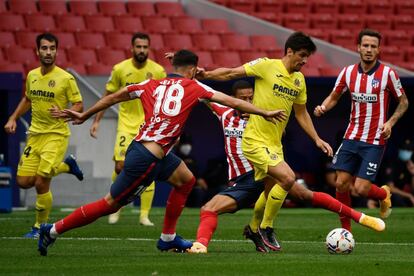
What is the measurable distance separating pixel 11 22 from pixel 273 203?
526 inches

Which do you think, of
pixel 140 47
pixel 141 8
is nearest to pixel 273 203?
pixel 140 47

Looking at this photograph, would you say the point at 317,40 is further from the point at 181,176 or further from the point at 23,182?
the point at 181,176

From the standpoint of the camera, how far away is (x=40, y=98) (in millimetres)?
14008

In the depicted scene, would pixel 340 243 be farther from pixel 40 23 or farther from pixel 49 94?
pixel 40 23

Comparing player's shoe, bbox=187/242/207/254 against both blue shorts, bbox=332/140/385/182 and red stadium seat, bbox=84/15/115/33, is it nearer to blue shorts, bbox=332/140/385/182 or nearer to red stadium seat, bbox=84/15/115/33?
blue shorts, bbox=332/140/385/182

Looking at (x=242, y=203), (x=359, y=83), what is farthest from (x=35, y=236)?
(x=359, y=83)

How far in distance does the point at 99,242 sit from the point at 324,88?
11192 mm

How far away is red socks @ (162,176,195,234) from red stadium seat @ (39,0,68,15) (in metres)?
14.1

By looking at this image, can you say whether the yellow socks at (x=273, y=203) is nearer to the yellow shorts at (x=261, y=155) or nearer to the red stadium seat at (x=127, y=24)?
the yellow shorts at (x=261, y=155)

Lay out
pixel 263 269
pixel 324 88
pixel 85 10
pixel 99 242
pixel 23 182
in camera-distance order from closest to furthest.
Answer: pixel 263 269 → pixel 99 242 → pixel 23 182 → pixel 324 88 → pixel 85 10

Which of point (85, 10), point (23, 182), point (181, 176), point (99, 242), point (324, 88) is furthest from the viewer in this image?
point (85, 10)

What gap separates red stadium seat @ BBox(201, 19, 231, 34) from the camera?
25672mm

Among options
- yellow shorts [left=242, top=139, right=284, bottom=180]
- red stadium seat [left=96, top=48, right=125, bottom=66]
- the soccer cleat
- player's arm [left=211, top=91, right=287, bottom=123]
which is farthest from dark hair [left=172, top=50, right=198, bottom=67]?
red stadium seat [left=96, top=48, right=125, bottom=66]

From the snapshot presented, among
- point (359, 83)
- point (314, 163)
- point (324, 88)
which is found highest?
point (359, 83)
